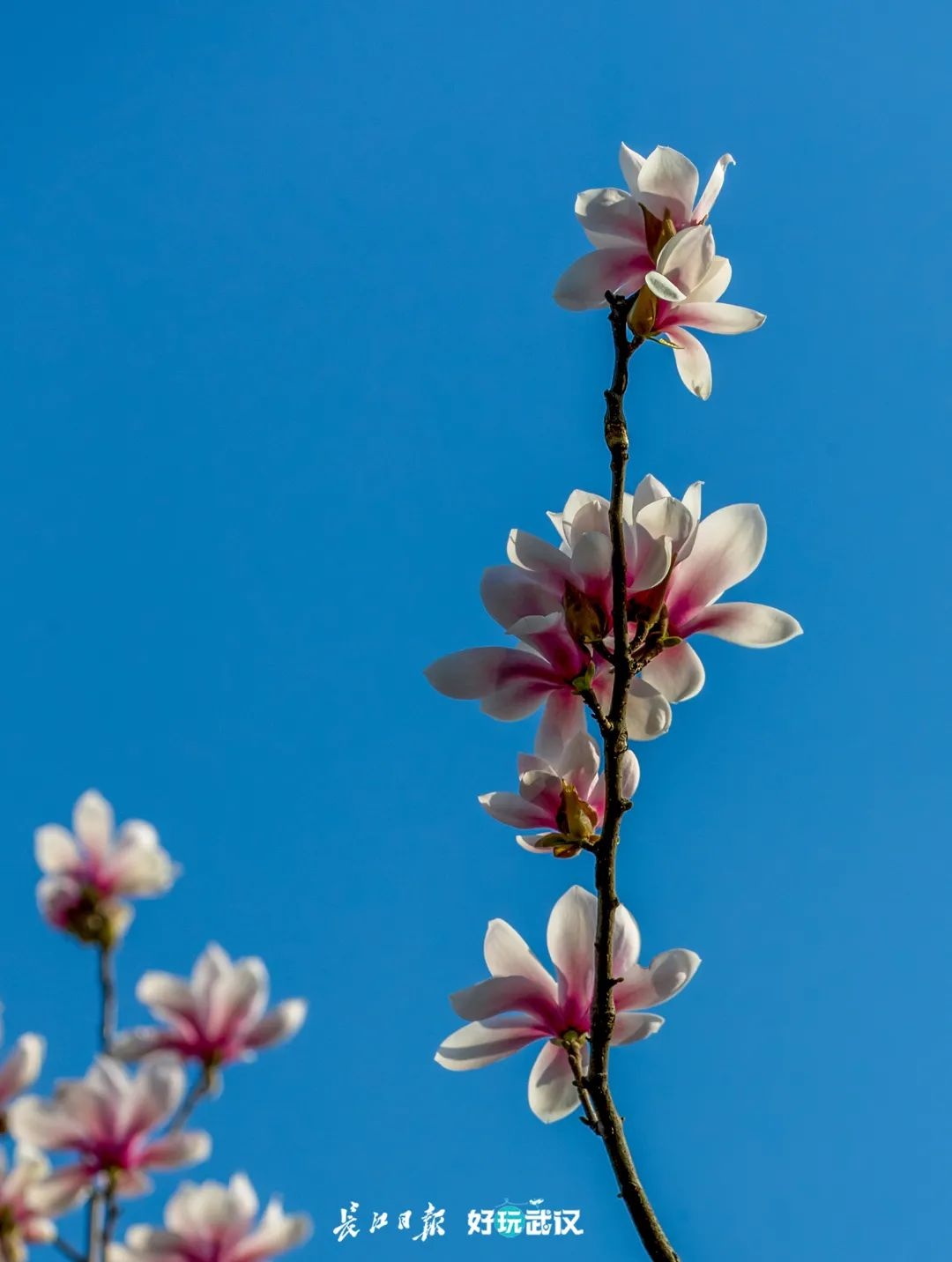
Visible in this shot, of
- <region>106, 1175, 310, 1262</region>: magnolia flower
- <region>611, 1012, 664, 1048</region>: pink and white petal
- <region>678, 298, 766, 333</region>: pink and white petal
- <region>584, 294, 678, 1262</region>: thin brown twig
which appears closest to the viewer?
<region>106, 1175, 310, 1262</region>: magnolia flower

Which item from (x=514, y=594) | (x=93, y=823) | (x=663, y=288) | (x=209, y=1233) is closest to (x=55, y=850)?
(x=93, y=823)

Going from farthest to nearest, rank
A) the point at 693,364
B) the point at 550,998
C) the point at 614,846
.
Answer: the point at 693,364 < the point at 550,998 < the point at 614,846

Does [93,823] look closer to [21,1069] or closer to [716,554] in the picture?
[21,1069]

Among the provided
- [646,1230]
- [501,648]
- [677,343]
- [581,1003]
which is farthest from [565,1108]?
[677,343]

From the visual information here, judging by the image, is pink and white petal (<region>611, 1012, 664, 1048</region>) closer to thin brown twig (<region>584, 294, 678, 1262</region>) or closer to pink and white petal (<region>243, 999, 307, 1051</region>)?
thin brown twig (<region>584, 294, 678, 1262</region>)

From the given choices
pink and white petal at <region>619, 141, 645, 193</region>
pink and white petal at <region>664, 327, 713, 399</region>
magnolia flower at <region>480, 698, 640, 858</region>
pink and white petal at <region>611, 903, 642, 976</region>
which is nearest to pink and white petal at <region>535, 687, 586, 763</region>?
magnolia flower at <region>480, 698, 640, 858</region>

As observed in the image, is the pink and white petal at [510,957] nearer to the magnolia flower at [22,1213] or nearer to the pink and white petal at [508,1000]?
the pink and white petal at [508,1000]

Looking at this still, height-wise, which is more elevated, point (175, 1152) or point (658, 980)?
point (658, 980)

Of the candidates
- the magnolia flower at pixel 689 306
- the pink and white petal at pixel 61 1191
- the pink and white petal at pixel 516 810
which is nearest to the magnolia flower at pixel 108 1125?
the pink and white petal at pixel 61 1191
